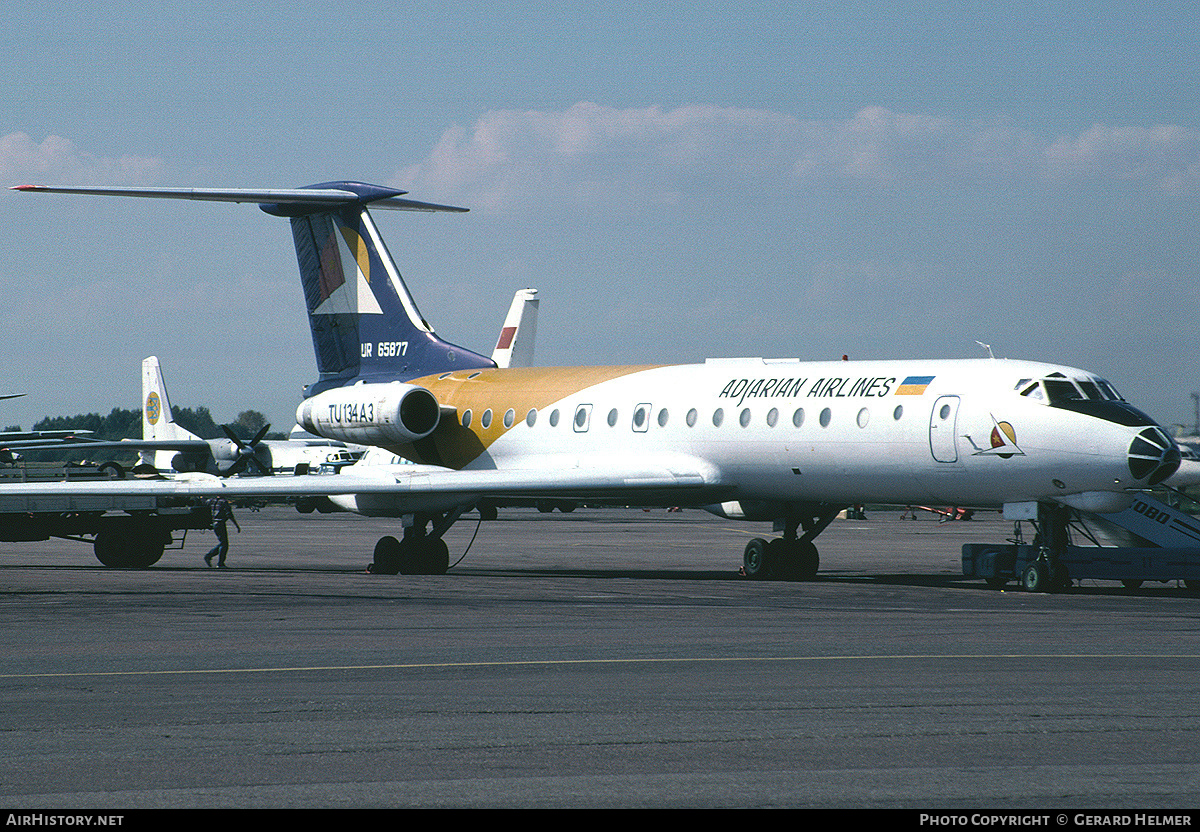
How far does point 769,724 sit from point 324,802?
3.13 m

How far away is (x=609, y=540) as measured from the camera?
3884 cm

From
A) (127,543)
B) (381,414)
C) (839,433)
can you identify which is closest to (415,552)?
(381,414)

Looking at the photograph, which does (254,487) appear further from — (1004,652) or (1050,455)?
(1004,652)

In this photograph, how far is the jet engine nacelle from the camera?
27016mm

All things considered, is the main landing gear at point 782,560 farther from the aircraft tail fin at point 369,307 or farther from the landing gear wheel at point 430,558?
the aircraft tail fin at point 369,307

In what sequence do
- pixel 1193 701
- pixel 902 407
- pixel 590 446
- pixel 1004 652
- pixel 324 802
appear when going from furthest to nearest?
pixel 590 446
pixel 902 407
pixel 1004 652
pixel 1193 701
pixel 324 802

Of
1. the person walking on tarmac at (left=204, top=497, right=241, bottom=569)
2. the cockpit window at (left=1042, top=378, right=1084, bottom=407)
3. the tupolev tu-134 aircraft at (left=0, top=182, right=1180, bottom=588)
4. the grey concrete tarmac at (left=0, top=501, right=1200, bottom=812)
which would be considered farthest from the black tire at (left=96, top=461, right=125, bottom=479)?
the cockpit window at (left=1042, top=378, right=1084, bottom=407)

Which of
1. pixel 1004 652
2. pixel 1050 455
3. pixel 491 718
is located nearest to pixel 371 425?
pixel 1050 455

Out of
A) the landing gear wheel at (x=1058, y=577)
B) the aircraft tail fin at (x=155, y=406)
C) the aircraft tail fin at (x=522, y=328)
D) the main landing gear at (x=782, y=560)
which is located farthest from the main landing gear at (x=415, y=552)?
the aircraft tail fin at (x=155, y=406)

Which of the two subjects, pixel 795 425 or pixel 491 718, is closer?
pixel 491 718

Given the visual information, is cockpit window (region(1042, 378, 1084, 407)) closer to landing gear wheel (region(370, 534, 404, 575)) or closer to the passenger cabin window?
the passenger cabin window

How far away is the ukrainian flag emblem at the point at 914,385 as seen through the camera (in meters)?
21.2

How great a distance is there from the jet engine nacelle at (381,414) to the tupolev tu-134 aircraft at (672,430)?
0.03m

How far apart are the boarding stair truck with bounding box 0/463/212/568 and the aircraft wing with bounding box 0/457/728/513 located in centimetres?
142
